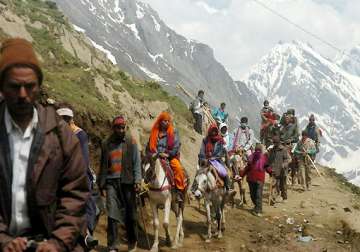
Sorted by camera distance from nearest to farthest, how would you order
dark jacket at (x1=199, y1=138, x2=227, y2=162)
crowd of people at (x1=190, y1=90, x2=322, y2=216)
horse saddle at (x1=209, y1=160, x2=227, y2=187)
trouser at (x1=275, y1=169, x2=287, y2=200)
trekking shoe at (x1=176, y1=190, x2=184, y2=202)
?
trekking shoe at (x1=176, y1=190, x2=184, y2=202) → horse saddle at (x1=209, y1=160, x2=227, y2=187) → dark jacket at (x1=199, y1=138, x2=227, y2=162) → crowd of people at (x1=190, y1=90, x2=322, y2=216) → trouser at (x1=275, y1=169, x2=287, y2=200)

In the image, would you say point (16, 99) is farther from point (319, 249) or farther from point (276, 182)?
point (276, 182)

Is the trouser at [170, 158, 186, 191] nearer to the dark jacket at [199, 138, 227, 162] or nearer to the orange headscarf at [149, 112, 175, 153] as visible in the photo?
the orange headscarf at [149, 112, 175, 153]

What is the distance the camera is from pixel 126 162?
971cm

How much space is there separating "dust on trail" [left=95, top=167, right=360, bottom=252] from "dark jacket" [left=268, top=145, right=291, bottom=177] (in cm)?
106

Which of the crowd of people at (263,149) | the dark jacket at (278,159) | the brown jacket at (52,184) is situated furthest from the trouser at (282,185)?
the brown jacket at (52,184)

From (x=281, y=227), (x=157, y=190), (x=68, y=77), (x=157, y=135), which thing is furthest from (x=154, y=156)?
(x=68, y=77)

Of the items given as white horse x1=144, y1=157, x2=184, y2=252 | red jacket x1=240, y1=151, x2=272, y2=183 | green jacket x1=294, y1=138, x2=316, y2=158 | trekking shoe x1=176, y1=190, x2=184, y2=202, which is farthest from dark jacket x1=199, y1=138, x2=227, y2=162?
green jacket x1=294, y1=138, x2=316, y2=158

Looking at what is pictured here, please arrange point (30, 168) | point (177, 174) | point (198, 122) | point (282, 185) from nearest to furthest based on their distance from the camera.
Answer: point (30, 168), point (177, 174), point (282, 185), point (198, 122)

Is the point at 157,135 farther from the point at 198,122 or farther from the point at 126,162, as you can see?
the point at 198,122

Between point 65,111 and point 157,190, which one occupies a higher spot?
point 65,111

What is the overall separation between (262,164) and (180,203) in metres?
4.98

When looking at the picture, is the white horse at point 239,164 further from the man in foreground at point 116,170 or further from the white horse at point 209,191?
the man in foreground at point 116,170

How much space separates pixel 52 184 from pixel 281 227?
1213 cm

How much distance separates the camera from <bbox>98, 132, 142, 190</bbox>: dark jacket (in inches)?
382
